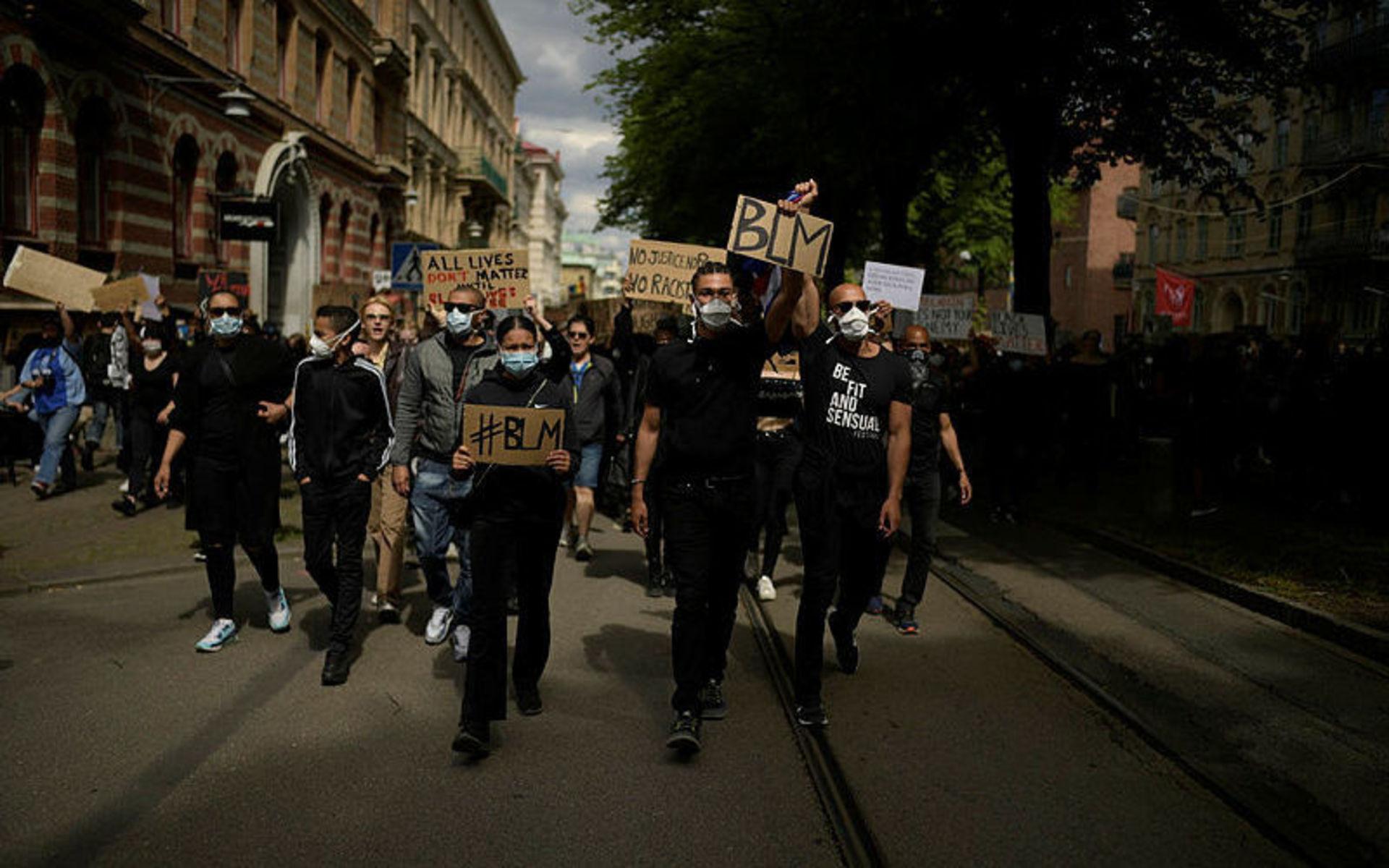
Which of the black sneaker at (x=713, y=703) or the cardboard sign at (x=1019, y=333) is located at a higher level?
the cardboard sign at (x=1019, y=333)

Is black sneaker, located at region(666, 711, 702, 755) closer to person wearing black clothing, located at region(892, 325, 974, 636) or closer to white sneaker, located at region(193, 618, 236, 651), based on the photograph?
person wearing black clothing, located at region(892, 325, 974, 636)

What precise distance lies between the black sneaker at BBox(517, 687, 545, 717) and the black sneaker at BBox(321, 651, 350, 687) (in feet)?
3.40

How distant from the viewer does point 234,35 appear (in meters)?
23.8

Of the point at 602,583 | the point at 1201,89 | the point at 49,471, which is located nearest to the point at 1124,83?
the point at 1201,89

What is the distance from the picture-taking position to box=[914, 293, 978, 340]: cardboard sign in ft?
54.0

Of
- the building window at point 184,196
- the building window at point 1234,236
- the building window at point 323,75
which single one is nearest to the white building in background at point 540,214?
the building window at point 1234,236

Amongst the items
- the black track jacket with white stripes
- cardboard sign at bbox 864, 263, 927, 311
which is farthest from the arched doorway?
the black track jacket with white stripes

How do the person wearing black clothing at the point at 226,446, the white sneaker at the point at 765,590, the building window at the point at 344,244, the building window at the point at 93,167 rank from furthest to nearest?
the building window at the point at 344,244, the building window at the point at 93,167, the white sneaker at the point at 765,590, the person wearing black clothing at the point at 226,446

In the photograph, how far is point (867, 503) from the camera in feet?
19.2

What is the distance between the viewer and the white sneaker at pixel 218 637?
6.61 meters

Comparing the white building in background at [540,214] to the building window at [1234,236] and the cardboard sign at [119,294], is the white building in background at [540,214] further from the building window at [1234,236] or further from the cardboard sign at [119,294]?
the cardboard sign at [119,294]

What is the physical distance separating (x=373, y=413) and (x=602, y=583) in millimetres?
2770

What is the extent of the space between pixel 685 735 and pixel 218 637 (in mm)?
3200

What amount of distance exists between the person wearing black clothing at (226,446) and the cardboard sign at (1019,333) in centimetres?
964
